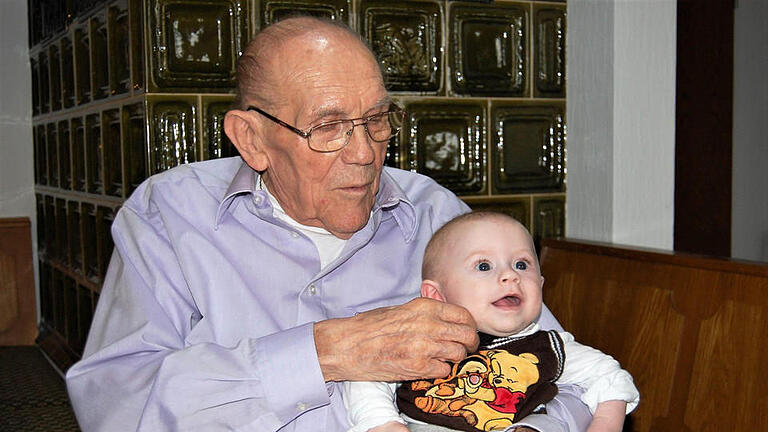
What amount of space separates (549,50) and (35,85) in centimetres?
251

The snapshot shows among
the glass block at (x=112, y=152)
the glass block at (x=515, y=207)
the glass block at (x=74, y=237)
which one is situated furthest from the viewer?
the glass block at (x=74, y=237)

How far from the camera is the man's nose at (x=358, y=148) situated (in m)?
1.66

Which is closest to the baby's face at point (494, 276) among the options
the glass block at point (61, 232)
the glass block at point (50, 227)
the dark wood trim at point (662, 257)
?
the dark wood trim at point (662, 257)

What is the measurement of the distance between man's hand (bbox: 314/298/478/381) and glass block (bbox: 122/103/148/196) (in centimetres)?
→ 116

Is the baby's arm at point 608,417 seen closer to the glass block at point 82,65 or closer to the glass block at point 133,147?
the glass block at point 133,147

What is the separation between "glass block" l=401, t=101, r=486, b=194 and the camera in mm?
2727

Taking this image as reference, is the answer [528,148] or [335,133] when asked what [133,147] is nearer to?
A: [335,133]

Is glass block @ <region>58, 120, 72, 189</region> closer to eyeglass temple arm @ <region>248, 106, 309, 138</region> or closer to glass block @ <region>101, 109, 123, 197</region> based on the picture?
glass block @ <region>101, 109, 123, 197</region>

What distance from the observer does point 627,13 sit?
2.75m

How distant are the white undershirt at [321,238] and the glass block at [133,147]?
2.31ft

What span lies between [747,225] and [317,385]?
4294mm

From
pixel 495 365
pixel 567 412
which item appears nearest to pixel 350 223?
pixel 495 365

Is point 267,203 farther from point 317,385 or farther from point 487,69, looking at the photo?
point 487,69

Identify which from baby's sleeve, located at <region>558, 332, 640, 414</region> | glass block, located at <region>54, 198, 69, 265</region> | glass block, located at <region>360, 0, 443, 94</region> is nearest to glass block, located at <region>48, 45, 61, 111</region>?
glass block, located at <region>54, 198, 69, 265</region>
